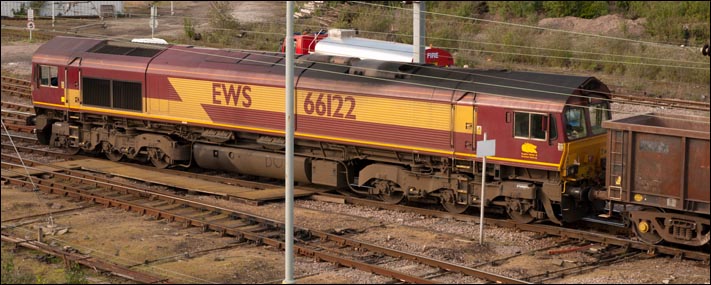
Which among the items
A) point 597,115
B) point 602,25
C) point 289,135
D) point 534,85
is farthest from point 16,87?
point 602,25

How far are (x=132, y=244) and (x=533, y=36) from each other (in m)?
33.0

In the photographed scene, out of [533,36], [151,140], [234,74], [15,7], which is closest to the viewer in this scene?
[234,74]

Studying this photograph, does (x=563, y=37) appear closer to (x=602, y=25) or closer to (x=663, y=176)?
(x=602, y=25)

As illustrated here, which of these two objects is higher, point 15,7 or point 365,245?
point 15,7

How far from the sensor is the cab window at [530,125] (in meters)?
21.2

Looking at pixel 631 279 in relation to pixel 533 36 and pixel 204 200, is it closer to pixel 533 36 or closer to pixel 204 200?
pixel 204 200

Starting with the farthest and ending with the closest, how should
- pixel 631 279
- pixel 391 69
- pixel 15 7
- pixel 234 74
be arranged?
pixel 15 7
pixel 234 74
pixel 391 69
pixel 631 279

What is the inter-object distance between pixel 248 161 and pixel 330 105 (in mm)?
3270

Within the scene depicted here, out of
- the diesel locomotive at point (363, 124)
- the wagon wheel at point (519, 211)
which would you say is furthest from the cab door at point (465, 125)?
the wagon wheel at point (519, 211)

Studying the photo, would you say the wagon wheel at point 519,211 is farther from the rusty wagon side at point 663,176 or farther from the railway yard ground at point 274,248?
the rusty wagon side at point 663,176

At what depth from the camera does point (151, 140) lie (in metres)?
28.1

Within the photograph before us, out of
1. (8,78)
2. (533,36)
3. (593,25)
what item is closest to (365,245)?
(8,78)

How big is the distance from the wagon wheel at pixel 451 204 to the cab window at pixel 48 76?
13.5 m

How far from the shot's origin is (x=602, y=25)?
171 ft
